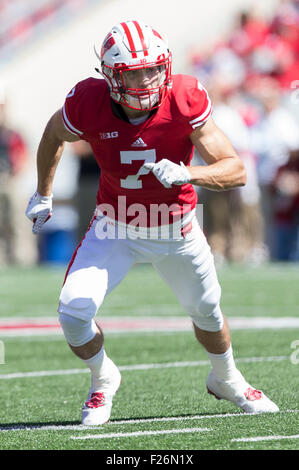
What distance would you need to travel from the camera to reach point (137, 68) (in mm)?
4199

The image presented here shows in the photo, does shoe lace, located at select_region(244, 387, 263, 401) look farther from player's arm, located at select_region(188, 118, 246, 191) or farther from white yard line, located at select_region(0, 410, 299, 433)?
player's arm, located at select_region(188, 118, 246, 191)

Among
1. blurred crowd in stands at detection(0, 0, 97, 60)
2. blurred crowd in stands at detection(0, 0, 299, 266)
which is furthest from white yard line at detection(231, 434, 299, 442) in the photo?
blurred crowd in stands at detection(0, 0, 97, 60)

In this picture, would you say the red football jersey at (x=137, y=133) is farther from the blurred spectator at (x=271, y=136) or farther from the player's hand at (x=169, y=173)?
the blurred spectator at (x=271, y=136)

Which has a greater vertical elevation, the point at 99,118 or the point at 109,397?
the point at 99,118

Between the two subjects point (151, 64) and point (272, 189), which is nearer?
point (151, 64)

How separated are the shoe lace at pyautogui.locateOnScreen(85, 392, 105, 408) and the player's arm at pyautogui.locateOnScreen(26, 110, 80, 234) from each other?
2.85ft

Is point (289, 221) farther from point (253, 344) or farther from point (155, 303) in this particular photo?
point (253, 344)

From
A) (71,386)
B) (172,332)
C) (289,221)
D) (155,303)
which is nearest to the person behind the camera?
(71,386)

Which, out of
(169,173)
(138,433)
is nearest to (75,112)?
(169,173)

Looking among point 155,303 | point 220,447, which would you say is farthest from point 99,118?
point 155,303

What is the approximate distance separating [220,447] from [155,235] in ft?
3.92

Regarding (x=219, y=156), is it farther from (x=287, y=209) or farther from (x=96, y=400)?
(x=287, y=209)

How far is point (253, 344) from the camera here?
6395 millimetres

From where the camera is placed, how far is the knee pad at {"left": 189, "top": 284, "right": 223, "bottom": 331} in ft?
14.3
